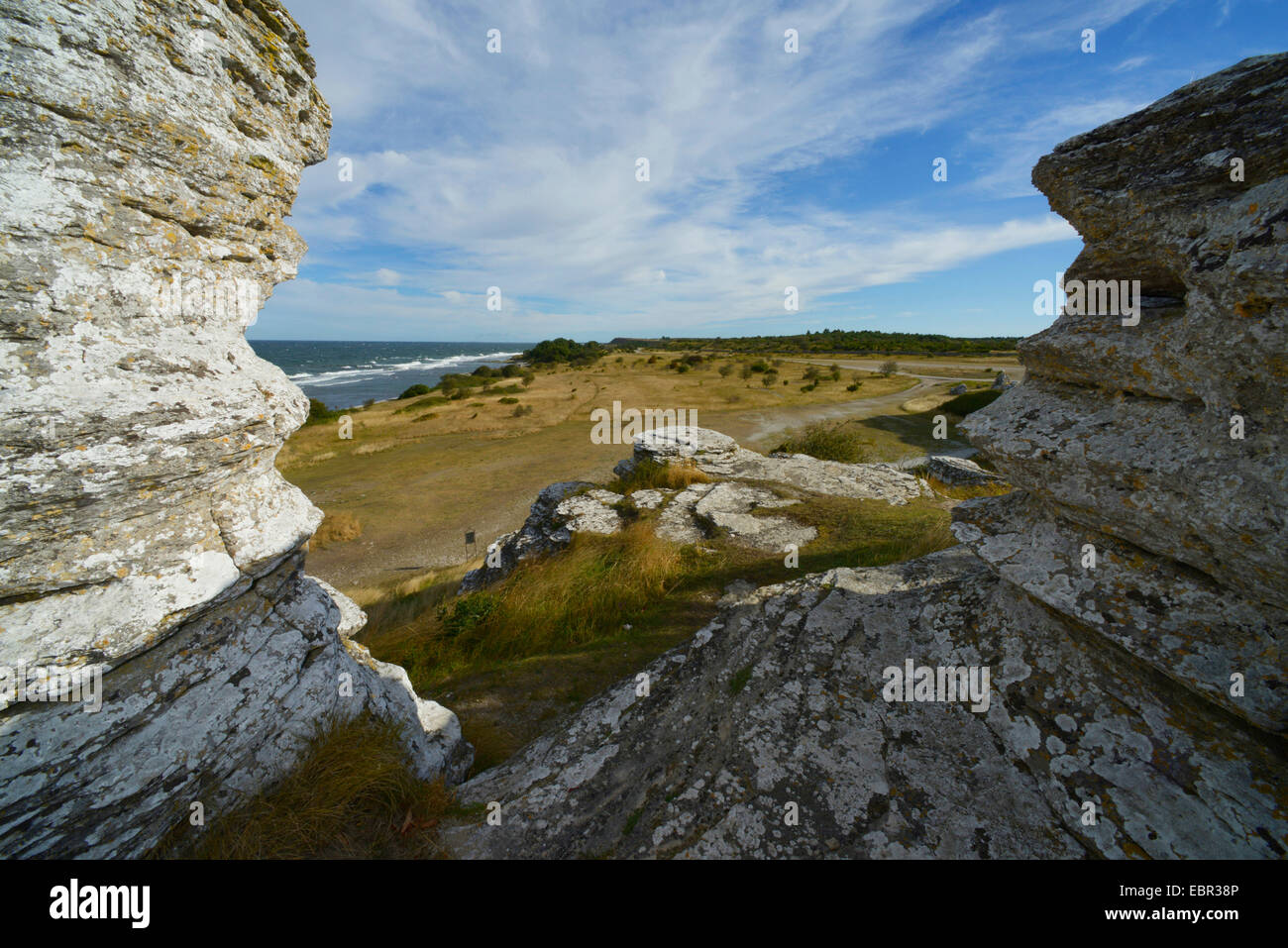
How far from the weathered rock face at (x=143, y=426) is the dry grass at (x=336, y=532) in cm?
1251

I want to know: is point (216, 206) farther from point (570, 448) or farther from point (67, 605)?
point (570, 448)

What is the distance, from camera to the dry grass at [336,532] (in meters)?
14.7

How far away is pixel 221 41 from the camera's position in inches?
138

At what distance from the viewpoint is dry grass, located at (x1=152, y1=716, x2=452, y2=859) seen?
3.08m

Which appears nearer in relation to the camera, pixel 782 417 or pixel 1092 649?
pixel 1092 649

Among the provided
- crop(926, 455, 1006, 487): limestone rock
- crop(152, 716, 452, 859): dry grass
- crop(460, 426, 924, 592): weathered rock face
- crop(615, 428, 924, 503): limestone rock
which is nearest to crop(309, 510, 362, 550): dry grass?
crop(460, 426, 924, 592): weathered rock face

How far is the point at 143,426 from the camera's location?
119 inches

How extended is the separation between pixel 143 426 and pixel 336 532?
1393cm

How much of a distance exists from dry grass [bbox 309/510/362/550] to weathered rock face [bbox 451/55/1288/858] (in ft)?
43.3

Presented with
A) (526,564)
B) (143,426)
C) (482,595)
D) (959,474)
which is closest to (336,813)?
(143,426)

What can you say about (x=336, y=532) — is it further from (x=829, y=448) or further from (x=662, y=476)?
(x=829, y=448)
